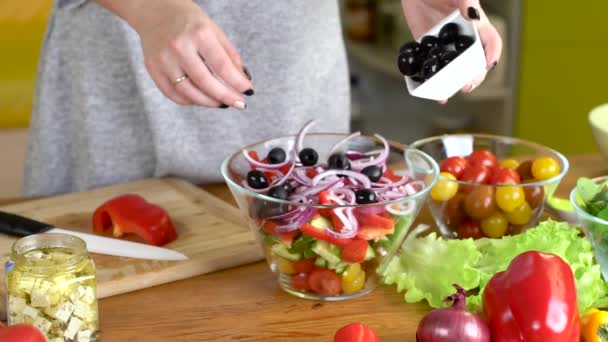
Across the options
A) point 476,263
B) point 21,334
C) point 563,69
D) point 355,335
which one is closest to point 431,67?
point 476,263

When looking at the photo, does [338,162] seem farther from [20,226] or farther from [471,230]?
[20,226]

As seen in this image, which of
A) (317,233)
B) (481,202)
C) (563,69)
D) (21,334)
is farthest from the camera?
(563,69)

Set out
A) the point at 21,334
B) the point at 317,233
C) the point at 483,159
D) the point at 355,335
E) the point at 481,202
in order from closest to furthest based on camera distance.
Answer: the point at 21,334 < the point at 355,335 < the point at 317,233 < the point at 481,202 < the point at 483,159

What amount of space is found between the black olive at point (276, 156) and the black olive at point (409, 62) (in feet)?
0.75

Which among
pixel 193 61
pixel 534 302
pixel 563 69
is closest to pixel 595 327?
pixel 534 302

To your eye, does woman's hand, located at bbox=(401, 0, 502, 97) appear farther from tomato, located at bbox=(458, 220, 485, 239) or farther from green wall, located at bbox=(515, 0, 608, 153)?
green wall, located at bbox=(515, 0, 608, 153)

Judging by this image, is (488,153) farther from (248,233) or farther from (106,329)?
(106,329)

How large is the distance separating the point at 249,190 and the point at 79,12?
2.57ft

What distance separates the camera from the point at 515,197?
4.57ft


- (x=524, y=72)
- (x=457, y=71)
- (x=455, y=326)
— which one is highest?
(x=457, y=71)

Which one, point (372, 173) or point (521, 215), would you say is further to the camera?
point (521, 215)

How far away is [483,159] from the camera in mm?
1501

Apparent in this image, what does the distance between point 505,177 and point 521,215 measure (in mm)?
64

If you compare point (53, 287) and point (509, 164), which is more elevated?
point (53, 287)
